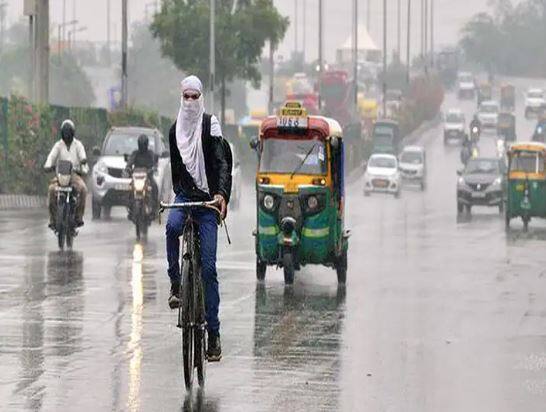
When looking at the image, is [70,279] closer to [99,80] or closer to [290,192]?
[290,192]

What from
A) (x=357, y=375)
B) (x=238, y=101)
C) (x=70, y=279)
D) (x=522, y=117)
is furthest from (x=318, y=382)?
(x=238, y=101)

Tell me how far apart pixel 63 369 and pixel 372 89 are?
593 feet

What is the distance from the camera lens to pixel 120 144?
40938 millimetres

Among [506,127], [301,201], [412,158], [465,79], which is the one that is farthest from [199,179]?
[465,79]

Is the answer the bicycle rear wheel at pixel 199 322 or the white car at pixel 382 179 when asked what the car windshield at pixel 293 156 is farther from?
the white car at pixel 382 179

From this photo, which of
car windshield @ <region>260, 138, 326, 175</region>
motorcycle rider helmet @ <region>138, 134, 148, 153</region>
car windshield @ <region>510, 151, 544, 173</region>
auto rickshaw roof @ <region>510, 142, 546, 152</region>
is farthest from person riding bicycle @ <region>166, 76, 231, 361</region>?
auto rickshaw roof @ <region>510, 142, 546, 152</region>

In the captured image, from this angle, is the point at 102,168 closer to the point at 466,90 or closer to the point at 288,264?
the point at 288,264

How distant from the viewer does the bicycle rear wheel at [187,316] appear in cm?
1288

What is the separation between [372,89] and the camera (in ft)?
636

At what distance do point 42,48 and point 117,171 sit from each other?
10379mm

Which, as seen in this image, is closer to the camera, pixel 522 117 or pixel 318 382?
pixel 318 382

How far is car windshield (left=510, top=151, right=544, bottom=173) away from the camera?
47.3 m

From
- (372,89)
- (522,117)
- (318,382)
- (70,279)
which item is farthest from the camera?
(372,89)

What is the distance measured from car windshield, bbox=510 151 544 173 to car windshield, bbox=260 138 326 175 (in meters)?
24.7
